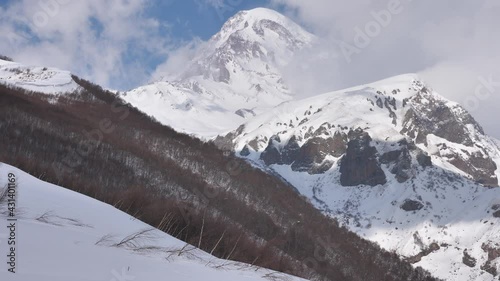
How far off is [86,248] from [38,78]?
79948mm

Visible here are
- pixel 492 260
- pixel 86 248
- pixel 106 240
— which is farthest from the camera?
pixel 492 260

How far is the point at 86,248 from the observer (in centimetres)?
522

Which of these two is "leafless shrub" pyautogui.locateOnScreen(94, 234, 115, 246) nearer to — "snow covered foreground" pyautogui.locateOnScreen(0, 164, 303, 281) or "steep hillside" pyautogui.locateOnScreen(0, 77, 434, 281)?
"snow covered foreground" pyautogui.locateOnScreen(0, 164, 303, 281)

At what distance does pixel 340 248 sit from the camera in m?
83.6

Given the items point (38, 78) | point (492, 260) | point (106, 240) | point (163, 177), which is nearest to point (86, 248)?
point (106, 240)

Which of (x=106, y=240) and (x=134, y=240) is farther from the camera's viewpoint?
(x=134, y=240)

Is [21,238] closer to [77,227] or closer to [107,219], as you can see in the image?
[77,227]

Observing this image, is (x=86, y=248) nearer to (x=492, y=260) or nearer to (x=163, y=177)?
(x=163, y=177)

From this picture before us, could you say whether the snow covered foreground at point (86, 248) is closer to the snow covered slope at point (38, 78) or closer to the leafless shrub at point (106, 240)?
the leafless shrub at point (106, 240)

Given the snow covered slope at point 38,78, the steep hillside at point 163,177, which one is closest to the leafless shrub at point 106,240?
the steep hillside at point 163,177

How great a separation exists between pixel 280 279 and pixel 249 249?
332 cm

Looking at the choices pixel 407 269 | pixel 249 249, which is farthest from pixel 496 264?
pixel 249 249

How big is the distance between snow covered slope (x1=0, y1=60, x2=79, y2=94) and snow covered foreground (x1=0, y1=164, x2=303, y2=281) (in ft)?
221

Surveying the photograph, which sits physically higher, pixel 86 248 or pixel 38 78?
pixel 38 78
